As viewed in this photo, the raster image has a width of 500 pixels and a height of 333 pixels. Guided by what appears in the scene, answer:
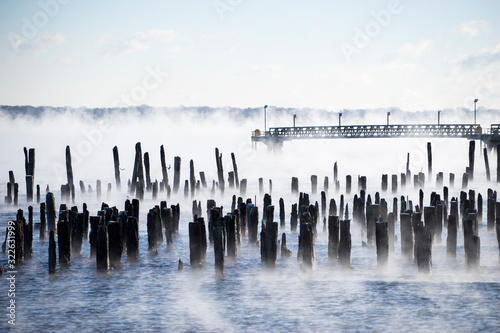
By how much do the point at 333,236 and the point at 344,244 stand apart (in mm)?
678

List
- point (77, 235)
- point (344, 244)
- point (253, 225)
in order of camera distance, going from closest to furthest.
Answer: point (344, 244)
point (77, 235)
point (253, 225)

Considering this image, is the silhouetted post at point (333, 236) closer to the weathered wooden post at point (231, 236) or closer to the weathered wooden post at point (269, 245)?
the weathered wooden post at point (269, 245)

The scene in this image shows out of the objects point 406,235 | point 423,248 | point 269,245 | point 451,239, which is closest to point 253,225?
point 269,245

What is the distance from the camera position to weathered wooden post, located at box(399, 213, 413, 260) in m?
13.8

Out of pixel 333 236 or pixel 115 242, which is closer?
pixel 115 242

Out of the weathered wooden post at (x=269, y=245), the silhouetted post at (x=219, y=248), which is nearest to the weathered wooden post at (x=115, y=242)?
the silhouetted post at (x=219, y=248)

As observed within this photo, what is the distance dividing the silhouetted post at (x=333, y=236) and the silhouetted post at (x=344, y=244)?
45 cm

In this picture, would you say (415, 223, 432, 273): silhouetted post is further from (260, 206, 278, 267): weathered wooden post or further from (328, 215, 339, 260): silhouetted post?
(260, 206, 278, 267): weathered wooden post

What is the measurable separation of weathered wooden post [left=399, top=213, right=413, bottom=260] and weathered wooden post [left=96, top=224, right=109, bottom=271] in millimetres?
6289

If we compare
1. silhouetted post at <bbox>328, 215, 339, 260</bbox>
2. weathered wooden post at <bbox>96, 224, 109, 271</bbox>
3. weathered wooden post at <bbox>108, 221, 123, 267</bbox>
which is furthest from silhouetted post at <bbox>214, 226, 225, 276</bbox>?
silhouetted post at <bbox>328, 215, 339, 260</bbox>

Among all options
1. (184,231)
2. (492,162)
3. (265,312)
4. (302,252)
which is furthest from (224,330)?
(492,162)

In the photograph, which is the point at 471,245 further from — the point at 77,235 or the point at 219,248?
the point at 77,235

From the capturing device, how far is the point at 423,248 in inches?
500

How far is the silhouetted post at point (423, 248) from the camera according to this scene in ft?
41.1
